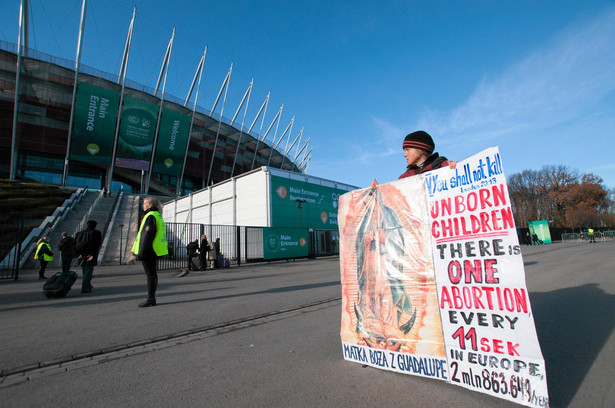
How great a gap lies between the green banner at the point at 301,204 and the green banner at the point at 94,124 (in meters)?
27.6

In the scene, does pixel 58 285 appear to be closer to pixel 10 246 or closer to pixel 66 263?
pixel 66 263

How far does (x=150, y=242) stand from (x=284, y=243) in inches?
616

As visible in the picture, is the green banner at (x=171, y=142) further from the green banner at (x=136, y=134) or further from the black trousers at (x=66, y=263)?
the black trousers at (x=66, y=263)

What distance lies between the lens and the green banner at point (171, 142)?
1668 inches

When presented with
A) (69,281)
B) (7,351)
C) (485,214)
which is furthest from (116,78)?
(485,214)

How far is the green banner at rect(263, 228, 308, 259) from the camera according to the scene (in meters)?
19.6

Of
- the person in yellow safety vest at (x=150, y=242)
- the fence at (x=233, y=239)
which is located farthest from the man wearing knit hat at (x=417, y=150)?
the fence at (x=233, y=239)

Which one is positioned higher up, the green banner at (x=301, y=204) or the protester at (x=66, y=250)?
the green banner at (x=301, y=204)

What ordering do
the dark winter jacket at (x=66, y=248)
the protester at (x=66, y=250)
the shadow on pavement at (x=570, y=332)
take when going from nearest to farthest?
1. the shadow on pavement at (x=570, y=332)
2. the protester at (x=66, y=250)
3. the dark winter jacket at (x=66, y=248)

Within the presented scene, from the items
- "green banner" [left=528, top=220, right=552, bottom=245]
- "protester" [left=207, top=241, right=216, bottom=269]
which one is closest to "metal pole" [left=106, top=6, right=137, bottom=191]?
"protester" [left=207, top=241, right=216, bottom=269]

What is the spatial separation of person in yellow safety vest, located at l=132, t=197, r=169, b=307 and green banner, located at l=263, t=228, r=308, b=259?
45.5 feet

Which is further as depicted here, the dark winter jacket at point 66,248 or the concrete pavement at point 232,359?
the dark winter jacket at point 66,248

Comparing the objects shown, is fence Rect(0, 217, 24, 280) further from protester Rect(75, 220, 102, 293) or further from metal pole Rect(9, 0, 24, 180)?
metal pole Rect(9, 0, 24, 180)

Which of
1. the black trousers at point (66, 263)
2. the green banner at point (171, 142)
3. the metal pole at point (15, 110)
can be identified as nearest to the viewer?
the black trousers at point (66, 263)
